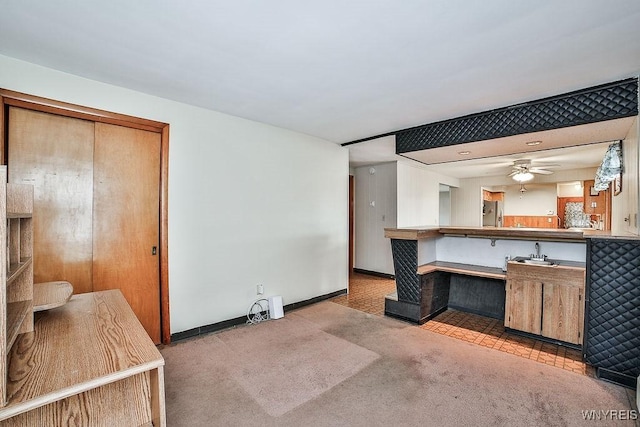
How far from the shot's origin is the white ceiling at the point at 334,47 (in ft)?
5.46

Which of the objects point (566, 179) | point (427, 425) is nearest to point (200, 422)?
point (427, 425)

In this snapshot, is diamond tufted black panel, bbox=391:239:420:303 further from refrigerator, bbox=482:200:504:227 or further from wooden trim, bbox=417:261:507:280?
refrigerator, bbox=482:200:504:227

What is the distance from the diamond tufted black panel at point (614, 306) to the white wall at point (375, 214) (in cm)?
344

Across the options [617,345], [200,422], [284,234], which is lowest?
[200,422]

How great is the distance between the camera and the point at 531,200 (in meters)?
8.40

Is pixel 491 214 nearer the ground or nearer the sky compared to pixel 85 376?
nearer the sky

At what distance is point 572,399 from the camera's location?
2.11 m

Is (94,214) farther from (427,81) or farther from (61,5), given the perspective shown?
(427,81)

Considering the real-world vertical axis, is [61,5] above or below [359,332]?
above

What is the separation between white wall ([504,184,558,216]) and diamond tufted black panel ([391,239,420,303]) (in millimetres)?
→ 6410

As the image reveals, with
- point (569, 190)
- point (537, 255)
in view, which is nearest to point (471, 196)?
point (569, 190)

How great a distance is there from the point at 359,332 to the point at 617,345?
2.12 meters

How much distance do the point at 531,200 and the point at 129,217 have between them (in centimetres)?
947

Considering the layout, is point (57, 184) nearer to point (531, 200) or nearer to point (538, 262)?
point (538, 262)
